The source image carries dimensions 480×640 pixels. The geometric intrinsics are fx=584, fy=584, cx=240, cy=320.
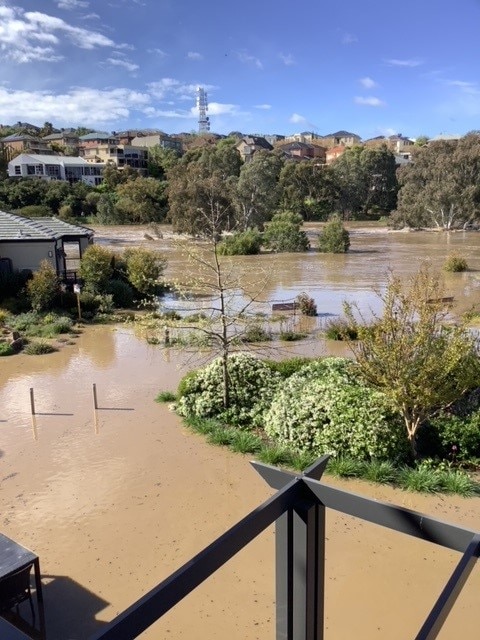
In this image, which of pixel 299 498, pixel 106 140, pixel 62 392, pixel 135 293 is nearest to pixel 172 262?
pixel 135 293

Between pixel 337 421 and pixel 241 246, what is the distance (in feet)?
115

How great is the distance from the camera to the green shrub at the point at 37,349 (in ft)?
59.1

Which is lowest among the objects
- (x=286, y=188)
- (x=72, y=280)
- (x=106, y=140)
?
(x=72, y=280)

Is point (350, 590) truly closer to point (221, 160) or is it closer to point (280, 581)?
point (280, 581)

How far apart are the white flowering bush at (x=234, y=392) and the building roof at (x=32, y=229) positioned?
586 inches

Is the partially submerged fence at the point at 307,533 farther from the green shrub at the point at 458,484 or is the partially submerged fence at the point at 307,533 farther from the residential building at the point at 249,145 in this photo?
the residential building at the point at 249,145

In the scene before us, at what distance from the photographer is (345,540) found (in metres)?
Answer: 7.86

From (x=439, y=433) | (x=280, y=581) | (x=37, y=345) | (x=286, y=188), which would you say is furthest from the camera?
(x=286, y=188)

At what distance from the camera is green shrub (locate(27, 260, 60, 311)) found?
22609 mm

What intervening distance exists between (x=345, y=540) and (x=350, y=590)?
980 millimetres

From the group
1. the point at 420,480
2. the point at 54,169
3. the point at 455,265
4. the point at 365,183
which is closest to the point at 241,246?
the point at 455,265

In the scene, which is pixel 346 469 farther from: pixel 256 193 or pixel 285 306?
pixel 256 193

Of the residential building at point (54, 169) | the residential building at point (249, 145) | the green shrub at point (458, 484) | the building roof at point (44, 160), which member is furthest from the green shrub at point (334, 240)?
the residential building at point (249, 145)

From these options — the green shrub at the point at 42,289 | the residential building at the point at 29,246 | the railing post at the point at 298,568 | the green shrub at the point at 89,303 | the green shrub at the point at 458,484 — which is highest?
the residential building at the point at 29,246
